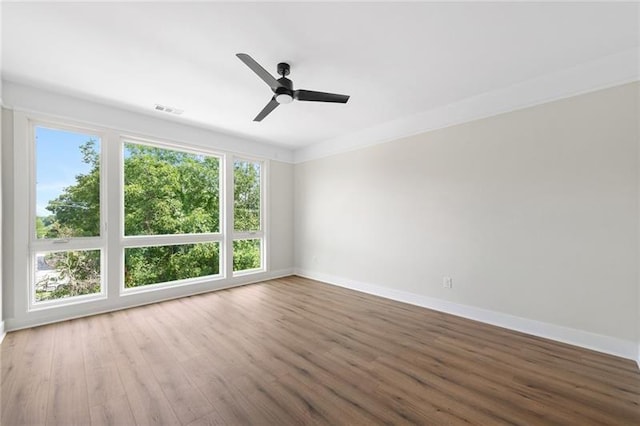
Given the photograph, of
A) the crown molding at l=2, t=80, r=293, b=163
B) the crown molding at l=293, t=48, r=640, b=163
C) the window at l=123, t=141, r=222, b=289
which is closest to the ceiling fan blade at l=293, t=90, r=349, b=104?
the crown molding at l=293, t=48, r=640, b=163

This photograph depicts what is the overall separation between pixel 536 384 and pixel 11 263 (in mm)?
5160

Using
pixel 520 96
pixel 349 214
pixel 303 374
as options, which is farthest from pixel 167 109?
pixel 520 96

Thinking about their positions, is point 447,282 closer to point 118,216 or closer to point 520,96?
point 520,96

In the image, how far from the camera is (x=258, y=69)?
2160 millimetres

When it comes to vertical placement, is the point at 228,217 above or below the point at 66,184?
below

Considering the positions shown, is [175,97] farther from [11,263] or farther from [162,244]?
[11,263]

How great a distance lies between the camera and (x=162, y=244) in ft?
13.3

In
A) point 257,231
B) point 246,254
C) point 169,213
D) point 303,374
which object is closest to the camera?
point 303,374

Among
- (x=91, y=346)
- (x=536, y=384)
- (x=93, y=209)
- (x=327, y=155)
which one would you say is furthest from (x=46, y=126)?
(x=536, y=384)

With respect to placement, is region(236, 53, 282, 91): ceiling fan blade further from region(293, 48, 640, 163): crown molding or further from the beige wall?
the beige wall

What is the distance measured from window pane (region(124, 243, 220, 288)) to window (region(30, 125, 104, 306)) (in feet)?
1.23

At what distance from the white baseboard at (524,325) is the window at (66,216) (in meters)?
3.97

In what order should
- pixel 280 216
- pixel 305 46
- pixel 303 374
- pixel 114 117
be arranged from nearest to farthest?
1. pixel 303 374
2. pixel 305 46
3. pixel 114 117
4. pixel 280 216

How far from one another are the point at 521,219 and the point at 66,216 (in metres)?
5.42
